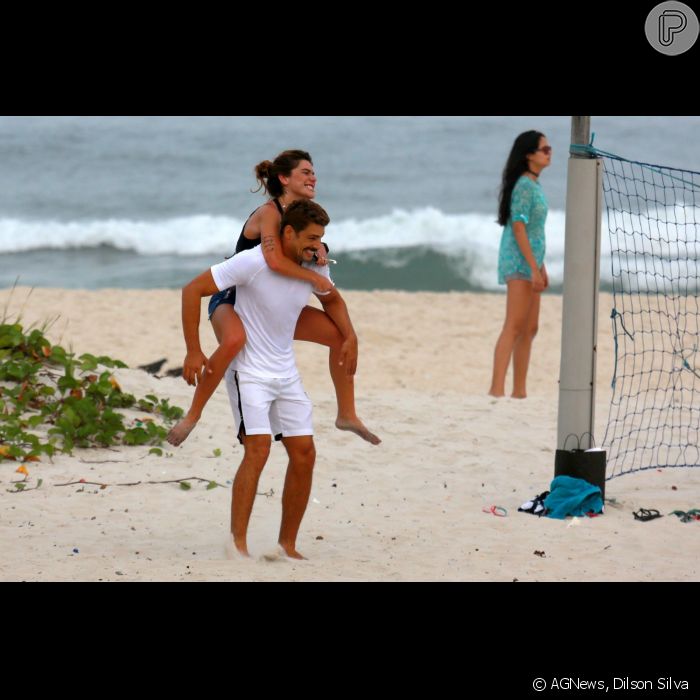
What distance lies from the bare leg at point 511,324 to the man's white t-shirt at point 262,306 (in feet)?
16.0

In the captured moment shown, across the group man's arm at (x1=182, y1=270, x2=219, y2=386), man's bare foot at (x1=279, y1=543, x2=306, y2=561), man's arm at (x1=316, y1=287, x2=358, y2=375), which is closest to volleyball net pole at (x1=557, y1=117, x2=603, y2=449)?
man's arm at (x1=316, y1=287, x2=358, y2=375)

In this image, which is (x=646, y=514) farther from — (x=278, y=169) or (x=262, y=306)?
(x=278, y=169)

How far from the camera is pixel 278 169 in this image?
18.3 feet

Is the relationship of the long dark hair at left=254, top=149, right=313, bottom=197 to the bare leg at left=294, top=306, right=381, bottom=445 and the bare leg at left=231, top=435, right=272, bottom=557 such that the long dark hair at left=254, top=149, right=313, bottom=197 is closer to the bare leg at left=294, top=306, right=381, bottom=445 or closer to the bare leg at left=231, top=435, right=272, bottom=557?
the bare leg at left=294, top=306, right=381, bottom=445

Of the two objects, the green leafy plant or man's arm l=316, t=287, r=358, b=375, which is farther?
the green leafy plant

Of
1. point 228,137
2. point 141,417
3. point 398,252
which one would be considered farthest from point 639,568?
point 228,137

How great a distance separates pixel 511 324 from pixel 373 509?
3.72 metres

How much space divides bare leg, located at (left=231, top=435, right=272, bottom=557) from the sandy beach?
139mm

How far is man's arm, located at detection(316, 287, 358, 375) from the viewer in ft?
18.1

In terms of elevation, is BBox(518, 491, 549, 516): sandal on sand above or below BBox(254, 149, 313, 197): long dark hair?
below

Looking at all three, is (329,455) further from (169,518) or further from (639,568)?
(639,568)

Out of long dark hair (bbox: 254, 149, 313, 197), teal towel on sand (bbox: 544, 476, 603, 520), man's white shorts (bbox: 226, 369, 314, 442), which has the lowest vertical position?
teal towel on sand (bbox: 544, 476, 603, 520)

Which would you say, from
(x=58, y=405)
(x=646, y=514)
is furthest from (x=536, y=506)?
(x=58, y=405)

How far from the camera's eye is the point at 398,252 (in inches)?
899
